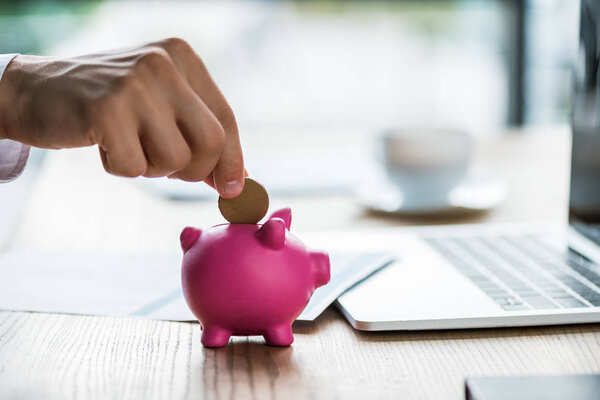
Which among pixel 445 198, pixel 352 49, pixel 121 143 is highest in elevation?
pixel 121 143

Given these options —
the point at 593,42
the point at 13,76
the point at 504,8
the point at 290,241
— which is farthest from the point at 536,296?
the point at 504,8

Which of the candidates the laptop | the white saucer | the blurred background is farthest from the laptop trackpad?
the blurred background

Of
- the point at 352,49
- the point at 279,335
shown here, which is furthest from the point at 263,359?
the point at 352,49

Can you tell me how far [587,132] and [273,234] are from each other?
1.57ft

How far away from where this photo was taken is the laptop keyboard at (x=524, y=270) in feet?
A: 1.99

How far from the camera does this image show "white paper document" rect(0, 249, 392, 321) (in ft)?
2.04

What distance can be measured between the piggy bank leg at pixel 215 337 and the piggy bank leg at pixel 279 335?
0.03 metres

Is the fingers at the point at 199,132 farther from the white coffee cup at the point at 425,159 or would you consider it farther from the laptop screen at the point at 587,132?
the white coffee cup at the point at 425,159

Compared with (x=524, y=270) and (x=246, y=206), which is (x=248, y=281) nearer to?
(x=246, y=206)

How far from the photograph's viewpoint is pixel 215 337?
0.52 metres

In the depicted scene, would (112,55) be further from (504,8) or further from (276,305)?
(504,8)

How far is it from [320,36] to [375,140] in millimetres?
2919

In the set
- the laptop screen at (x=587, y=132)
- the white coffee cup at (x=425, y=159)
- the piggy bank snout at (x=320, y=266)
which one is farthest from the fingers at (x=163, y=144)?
the white coffee cup at (x=425, y=159)

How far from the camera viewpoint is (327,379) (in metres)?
0.47
